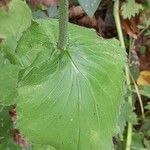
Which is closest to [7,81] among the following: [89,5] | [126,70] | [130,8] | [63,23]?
[63,23]

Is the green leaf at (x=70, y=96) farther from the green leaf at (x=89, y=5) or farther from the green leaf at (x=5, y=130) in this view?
the green leaf at (x=89, y=5)

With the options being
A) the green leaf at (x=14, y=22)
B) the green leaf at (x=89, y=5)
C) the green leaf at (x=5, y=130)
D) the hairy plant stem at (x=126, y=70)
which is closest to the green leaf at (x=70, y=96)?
the green leaf at (x=14, y=22)

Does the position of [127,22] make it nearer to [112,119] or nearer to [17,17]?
[17,17]

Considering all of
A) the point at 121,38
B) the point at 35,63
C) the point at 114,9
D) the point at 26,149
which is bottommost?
the point at 26,149

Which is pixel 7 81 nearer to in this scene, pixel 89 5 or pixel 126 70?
pixel 89 5

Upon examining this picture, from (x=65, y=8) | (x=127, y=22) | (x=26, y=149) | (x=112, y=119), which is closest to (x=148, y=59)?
(x=127, y=22)

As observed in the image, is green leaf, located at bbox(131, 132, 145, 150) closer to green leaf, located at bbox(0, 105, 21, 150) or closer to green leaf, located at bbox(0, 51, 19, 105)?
green leaf, located at bbox(0, 105, 21, 150)
